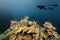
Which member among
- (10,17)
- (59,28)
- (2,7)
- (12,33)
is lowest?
(12,33)

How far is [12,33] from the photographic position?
8.89 feet

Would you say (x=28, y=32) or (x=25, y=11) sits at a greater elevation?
(x=25, y=11)

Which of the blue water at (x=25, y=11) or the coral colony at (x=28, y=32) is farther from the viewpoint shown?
the blue water at (x=25, y=11)

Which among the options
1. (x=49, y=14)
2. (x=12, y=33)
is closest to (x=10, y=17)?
(x=49, y=14)

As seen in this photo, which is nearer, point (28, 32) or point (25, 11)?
point (28, 32)

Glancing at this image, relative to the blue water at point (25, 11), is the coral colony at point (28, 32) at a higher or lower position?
lower

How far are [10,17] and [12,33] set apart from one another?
181cm

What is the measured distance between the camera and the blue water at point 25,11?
448 centimetres

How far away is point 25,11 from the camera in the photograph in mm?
4508

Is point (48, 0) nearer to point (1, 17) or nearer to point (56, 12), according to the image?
point (56, 12)

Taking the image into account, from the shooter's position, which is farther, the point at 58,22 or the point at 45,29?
the point at 58,22

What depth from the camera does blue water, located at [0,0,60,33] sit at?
177 inches

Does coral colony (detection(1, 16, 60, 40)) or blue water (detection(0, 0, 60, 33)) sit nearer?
coral colony (detection(1, 16, 60, 40))

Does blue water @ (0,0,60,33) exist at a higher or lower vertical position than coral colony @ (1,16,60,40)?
higher
